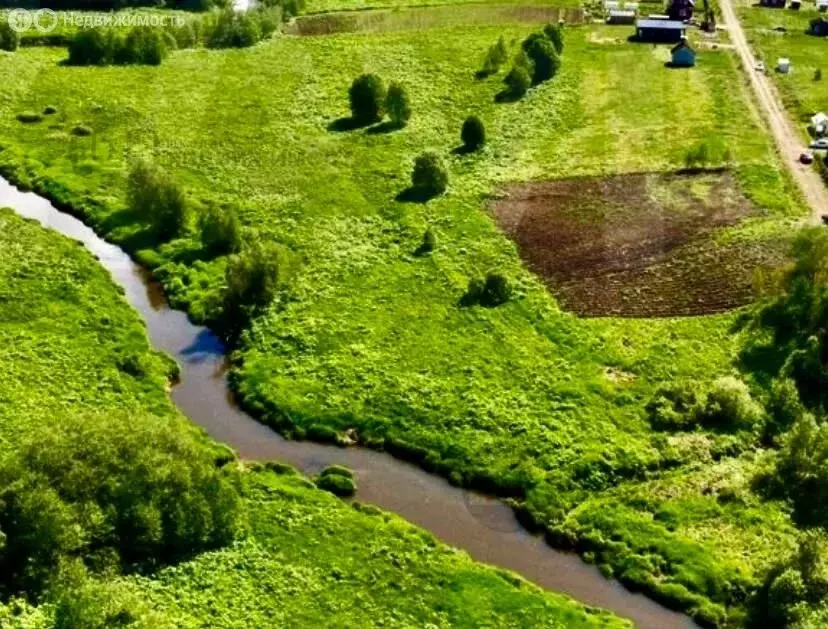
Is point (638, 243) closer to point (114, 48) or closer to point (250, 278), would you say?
point (250, 278)

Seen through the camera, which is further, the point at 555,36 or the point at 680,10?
the point at 680,10

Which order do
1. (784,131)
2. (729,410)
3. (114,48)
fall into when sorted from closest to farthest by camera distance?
Answer: (729,410), (784,131), (114,48)

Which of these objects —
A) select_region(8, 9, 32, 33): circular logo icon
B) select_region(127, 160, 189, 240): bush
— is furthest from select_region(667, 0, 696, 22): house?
select_region(8, 9, 32, 33): circular logo icon

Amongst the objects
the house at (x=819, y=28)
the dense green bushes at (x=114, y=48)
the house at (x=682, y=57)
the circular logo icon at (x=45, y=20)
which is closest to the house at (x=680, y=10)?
the house at (x=819, y=28)

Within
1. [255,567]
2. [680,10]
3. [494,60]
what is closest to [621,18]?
[680,10]

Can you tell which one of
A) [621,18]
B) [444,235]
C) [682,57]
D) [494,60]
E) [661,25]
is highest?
[661,25]

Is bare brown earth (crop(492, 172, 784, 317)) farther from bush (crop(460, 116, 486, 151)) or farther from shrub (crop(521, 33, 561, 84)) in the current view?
shrub (crop(521, 33, 561, 84))

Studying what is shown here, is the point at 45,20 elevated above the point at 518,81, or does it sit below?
above
